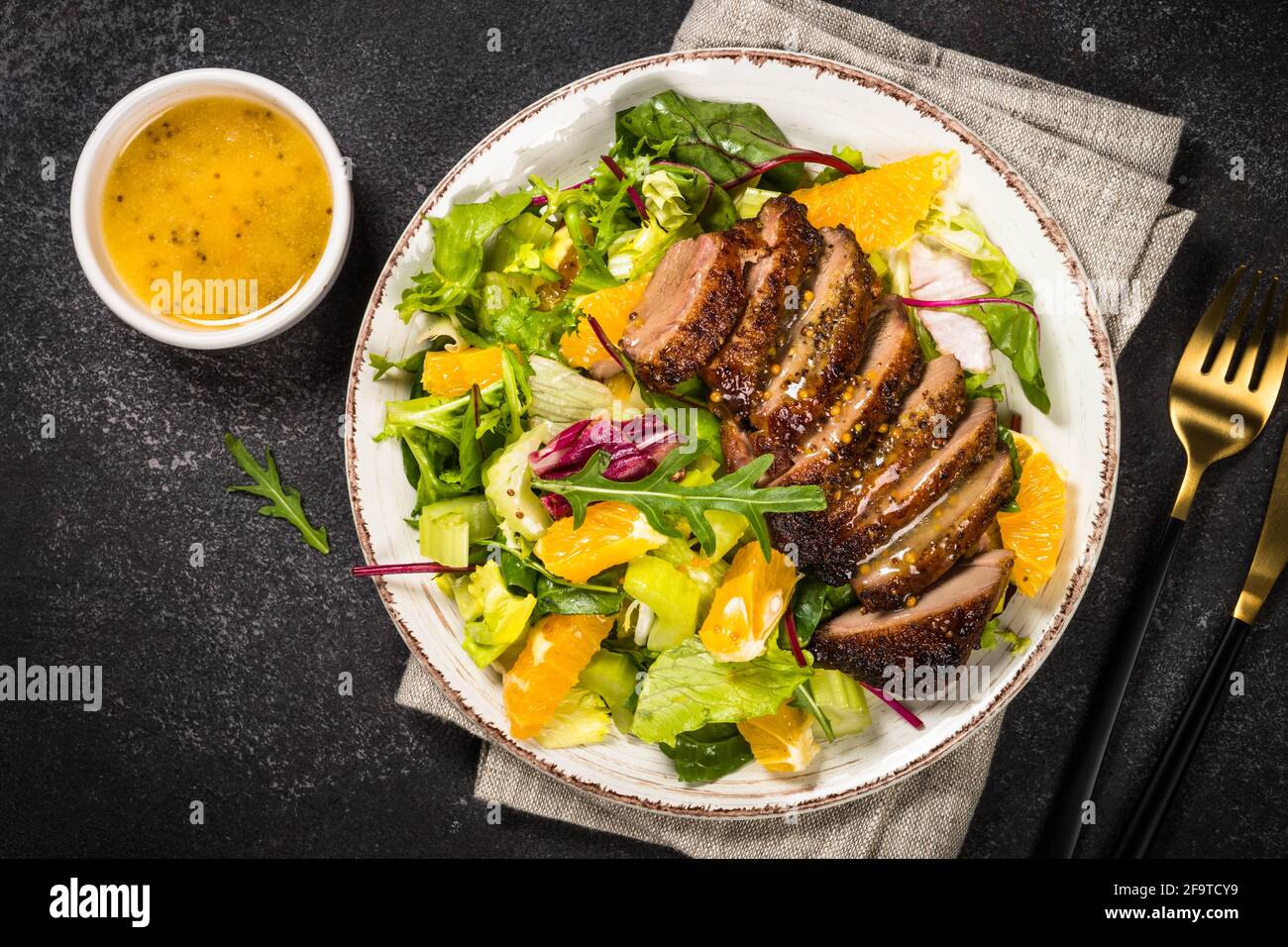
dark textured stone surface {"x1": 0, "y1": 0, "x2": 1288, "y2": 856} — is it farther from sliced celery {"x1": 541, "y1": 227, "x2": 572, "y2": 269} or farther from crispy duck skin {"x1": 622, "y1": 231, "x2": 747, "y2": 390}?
crispy duck skin {"x1": 622, "y1": 231, "x2": 747, "y2": 390}

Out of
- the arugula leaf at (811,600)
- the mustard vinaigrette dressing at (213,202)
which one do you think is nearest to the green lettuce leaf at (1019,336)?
the arugula leaf at (811,600)

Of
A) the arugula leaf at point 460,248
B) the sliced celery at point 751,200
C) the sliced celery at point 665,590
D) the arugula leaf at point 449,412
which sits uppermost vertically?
the sliced celery at point 751,200

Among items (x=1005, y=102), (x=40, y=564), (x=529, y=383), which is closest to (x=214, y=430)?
(x=40, y=564)

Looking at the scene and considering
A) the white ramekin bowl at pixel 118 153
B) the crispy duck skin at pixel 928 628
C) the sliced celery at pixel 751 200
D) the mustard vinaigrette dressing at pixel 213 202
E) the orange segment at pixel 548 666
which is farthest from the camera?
the mustard vinaigrette dressing at pixel 213 202

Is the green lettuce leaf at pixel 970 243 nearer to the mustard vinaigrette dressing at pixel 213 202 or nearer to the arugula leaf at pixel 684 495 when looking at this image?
the arugula leaf at pixel 684 495

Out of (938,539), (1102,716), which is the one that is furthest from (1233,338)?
(938,539)

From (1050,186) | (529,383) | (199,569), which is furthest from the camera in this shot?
(199,569)

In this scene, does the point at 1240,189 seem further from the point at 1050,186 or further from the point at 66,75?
the point at 66,75
